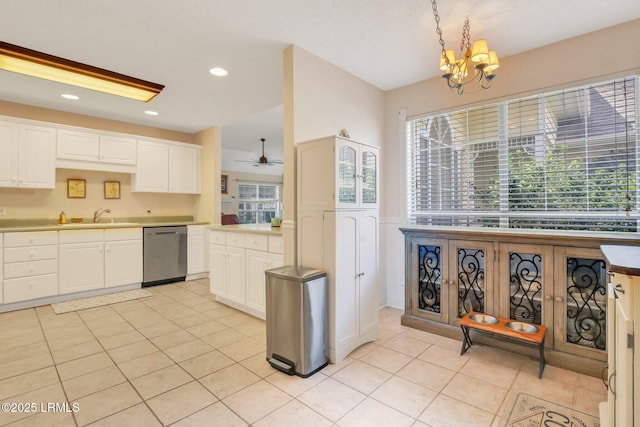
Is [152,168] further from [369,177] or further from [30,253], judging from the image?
[369,177]

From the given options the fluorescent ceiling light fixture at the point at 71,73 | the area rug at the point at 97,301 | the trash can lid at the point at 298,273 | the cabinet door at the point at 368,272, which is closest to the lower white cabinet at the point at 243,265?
the trash can lid at the point at 298,273

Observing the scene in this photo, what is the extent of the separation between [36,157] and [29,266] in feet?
4.62

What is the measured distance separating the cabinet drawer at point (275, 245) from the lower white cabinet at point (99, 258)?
2.65 m

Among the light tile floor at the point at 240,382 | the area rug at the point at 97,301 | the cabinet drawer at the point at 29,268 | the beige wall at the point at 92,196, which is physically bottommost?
the light tile floor at the point at 240,382

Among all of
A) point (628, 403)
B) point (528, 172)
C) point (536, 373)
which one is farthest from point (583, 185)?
point (628, 403)

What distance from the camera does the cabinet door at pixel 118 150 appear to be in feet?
15.0

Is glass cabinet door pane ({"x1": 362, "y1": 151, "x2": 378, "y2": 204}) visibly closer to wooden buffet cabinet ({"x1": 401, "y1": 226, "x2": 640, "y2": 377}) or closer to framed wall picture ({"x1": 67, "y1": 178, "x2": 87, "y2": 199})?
wooden buffet cabinet ({"x1": 401, "y1": 226, "x2": 640, "y2": 377})

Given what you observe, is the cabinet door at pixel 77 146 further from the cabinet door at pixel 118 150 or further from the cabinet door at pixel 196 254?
the cabinet door at pixel 196 254

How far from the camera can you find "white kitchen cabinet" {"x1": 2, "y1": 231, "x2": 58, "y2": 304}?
3627 mm

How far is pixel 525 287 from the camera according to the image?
8.32 feet

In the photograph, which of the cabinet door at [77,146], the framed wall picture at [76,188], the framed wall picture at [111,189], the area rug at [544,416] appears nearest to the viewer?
the area rug at [544,416]

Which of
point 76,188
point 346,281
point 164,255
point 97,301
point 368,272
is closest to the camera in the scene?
point 346,281

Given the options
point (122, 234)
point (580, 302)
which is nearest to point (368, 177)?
point (580, 302)

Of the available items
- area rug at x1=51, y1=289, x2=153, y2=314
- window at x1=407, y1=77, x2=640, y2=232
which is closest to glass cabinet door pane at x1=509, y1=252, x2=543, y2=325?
window at x1=407, y1=77, x2=640, y2=232
